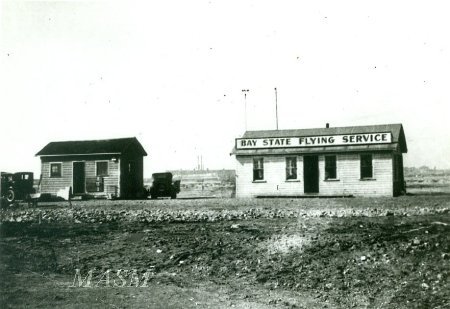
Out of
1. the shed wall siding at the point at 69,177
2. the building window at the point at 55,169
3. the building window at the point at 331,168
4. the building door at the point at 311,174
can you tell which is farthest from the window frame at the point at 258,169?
the building window at the point at 55,169

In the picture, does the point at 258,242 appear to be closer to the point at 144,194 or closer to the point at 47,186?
the point at 144,194

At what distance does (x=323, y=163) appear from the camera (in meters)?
25.5

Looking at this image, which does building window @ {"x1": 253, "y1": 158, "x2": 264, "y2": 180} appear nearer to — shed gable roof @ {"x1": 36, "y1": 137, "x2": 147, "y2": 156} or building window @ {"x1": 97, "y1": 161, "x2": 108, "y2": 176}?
Result: shed gable roof @ {"x1": 36, "y1": 137, "x2": 147, "y2": 156}

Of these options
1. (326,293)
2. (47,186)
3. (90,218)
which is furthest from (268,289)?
(47,186)

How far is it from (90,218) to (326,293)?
10076mm

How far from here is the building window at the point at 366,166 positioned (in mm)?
24745

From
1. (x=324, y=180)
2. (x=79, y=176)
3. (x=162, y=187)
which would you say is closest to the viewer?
(x=324, y=180)

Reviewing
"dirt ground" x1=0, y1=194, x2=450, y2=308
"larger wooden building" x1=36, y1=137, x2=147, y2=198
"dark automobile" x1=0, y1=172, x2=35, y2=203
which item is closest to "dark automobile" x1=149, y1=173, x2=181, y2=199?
"larger wooden building" x1=36, y1=137, x2=147, y2=198

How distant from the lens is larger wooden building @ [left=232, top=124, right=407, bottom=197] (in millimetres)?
24469

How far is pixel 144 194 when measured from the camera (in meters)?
31.0

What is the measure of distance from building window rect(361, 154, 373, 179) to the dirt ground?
13.1 m

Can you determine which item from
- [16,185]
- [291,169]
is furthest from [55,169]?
[291,169]

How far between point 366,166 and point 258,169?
→ 6.19 m

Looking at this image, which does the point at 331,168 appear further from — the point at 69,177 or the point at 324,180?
the point at 69,177
